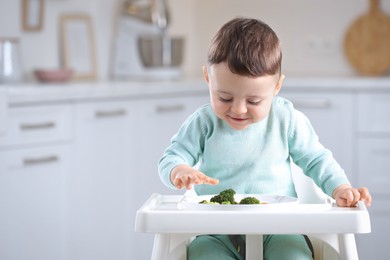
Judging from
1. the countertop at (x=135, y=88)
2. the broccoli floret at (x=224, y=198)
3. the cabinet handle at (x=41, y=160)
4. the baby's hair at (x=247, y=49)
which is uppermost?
the baby's hair at (x=247, y=49)

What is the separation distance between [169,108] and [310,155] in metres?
1.74

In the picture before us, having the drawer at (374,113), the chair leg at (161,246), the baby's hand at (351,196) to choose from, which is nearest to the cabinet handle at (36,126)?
the drawer at (374,113)

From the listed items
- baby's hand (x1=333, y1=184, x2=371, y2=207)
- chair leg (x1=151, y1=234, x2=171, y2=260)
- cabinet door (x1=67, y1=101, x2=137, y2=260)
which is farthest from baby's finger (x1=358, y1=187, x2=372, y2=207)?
cabinet door (x1=67, y1=101, x2=137, y2=260)

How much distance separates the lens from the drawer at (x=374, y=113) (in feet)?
11.6

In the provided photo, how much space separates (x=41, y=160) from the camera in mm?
3086

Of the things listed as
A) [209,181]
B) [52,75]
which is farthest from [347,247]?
[52,75]

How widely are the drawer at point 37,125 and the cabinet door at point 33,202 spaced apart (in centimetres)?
4

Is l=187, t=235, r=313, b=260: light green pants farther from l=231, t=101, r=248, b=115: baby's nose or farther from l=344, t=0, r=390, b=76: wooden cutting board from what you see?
l=344, t=0, r=390, b=76: wooden cutting board

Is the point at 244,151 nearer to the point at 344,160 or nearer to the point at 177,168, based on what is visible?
the point at 177,168

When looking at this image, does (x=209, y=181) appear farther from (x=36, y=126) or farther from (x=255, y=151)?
(x=36, y=126)

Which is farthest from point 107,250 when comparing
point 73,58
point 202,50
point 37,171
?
point 202,50

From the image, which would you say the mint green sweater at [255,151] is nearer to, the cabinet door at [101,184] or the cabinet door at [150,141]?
the cabinet door at [101,184]

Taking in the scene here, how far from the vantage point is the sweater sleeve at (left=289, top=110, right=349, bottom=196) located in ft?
6.02

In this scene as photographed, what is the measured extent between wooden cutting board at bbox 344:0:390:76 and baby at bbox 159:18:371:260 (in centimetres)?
223
